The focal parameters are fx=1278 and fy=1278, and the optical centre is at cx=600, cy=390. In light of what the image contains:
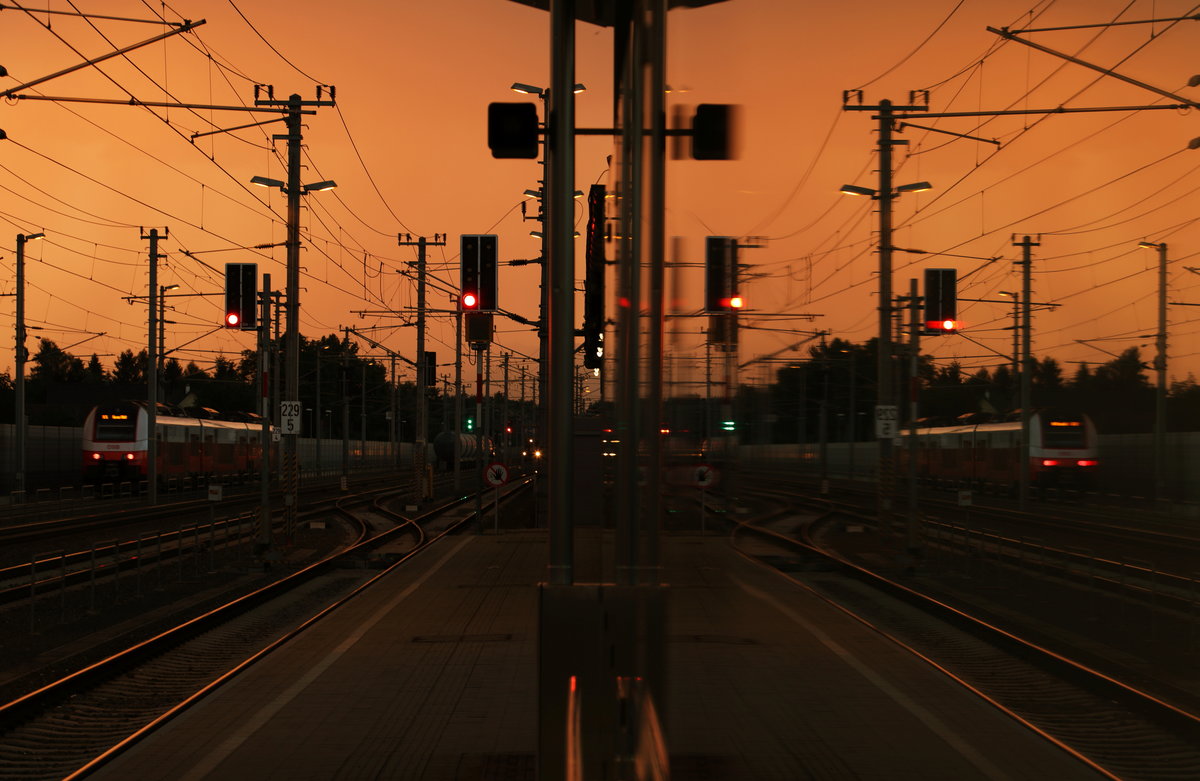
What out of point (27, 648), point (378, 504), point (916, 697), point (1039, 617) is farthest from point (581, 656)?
point (378, 504)

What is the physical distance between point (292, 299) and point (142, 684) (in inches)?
569

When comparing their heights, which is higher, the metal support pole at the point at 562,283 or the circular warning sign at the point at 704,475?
the metal support pole at the point at 562,283

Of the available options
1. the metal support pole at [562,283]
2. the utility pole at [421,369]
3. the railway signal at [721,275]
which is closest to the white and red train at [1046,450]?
the utility pole at [421,369]

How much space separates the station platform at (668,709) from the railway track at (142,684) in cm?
50

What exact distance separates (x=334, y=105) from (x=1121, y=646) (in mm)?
19750

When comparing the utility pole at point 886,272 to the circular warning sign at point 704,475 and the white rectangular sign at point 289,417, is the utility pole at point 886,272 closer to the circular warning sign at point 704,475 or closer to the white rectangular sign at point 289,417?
the white rectangular sign at point 289,417

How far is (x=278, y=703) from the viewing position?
1028 cm

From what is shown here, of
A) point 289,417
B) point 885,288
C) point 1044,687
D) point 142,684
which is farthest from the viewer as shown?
point 289,417

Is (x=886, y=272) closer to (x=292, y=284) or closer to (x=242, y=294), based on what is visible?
(x=292, y=284)

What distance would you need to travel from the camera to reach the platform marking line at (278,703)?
26.9 ft

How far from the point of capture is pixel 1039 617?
1661 cm

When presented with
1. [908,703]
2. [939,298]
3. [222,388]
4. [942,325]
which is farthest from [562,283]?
[222,388]

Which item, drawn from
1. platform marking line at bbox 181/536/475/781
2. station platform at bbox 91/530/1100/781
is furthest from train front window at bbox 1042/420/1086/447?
platform marking line at bbox 181/536/475/781

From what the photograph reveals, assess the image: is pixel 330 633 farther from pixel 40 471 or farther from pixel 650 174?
pixel 40 471
